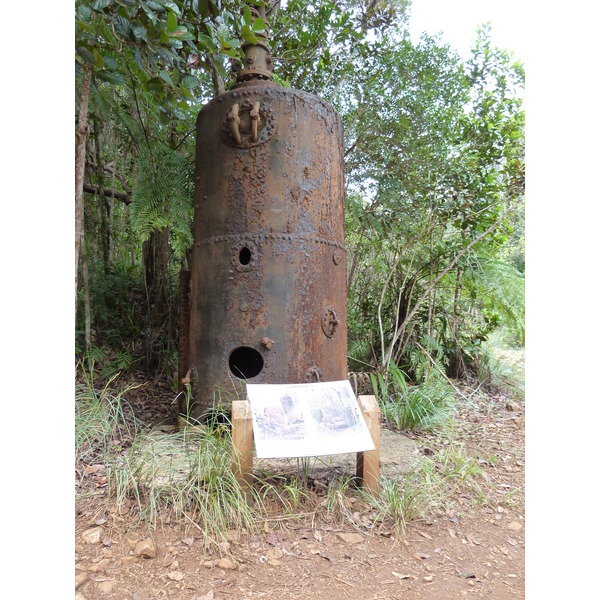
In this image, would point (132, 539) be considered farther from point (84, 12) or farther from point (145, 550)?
point (84, 12)

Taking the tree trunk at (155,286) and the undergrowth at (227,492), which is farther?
the tree trunk at (155,286)

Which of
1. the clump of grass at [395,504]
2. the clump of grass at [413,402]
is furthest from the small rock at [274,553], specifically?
the clump of grass at [413,402]

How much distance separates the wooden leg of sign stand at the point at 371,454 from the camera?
2717mm

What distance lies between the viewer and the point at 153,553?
219 centimetres

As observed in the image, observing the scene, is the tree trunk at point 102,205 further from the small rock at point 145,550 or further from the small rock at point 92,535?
the small rock at point 145,550

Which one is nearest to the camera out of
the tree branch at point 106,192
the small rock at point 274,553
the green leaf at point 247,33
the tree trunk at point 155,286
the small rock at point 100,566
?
the small rock at point 100,566

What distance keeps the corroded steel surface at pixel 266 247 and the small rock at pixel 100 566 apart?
139 centimetres

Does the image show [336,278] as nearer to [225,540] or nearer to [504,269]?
[225,540]

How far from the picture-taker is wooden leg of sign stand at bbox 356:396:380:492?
272cm

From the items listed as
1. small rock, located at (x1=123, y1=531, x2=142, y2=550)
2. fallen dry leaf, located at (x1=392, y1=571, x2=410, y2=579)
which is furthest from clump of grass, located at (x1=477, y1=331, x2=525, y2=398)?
small rock, located at (x1=123, y1=531, x2=142, y2=550)

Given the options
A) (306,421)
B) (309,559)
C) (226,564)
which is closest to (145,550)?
(226,564)

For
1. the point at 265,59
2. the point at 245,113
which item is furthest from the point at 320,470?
the point at 265,59

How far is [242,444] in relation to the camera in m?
2.56

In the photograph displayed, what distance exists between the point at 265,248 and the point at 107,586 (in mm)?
2238
